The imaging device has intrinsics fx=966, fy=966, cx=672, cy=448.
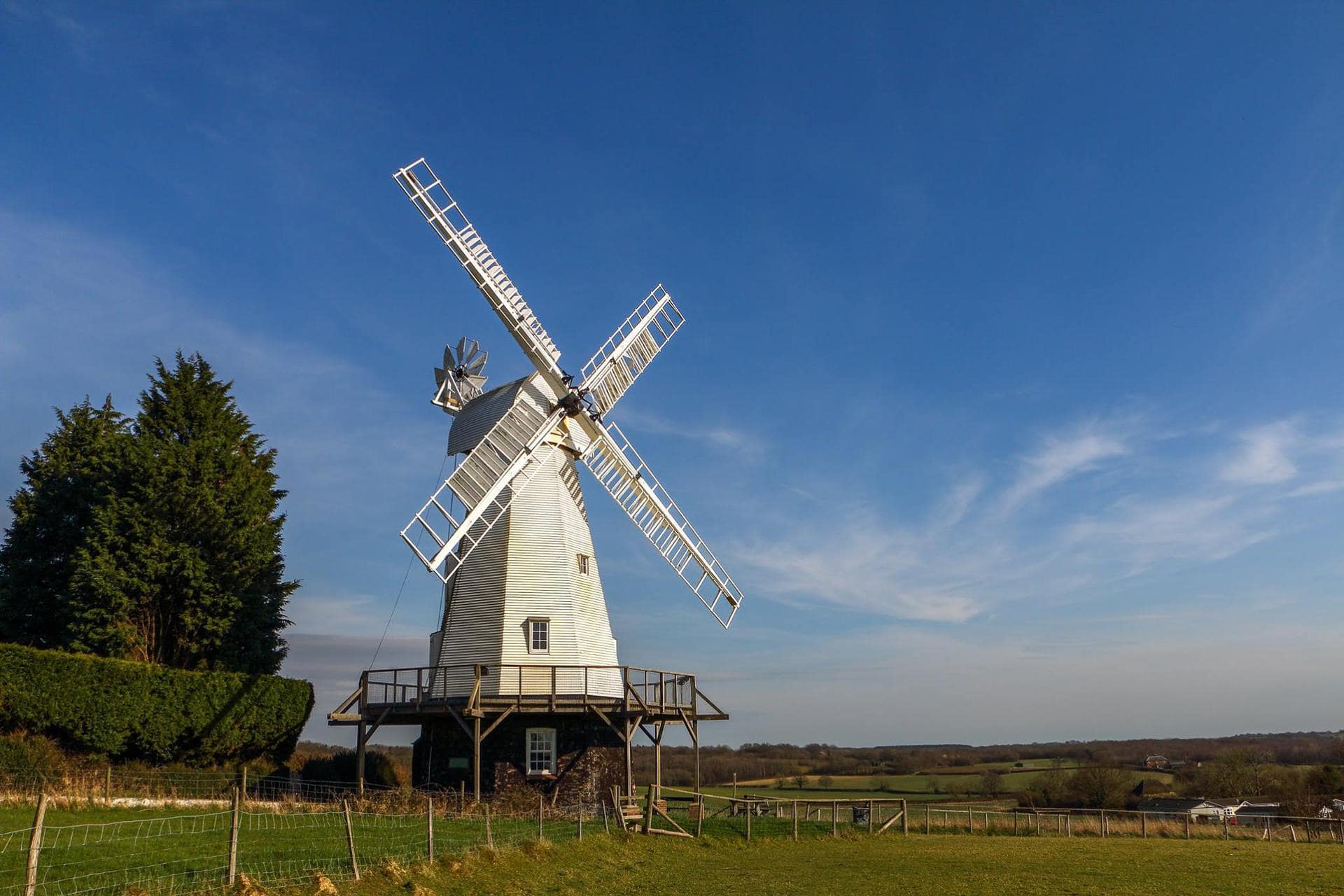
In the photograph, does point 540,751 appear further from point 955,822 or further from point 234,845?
point 234,845

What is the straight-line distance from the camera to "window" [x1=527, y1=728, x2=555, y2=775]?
987 inches

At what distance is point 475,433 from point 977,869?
1652 centimetres

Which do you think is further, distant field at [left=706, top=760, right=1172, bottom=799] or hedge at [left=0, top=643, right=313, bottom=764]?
distant field at [left=706, top=760, right=1172, bottom=799]

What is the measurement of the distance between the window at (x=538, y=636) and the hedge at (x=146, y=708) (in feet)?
23.2

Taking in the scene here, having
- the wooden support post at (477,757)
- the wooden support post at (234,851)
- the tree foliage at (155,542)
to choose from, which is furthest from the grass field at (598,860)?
the tree foliage at (155,542)

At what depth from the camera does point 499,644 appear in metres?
25.0

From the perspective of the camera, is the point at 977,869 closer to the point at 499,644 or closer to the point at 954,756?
the point at 499,644

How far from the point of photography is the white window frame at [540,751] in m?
25.0

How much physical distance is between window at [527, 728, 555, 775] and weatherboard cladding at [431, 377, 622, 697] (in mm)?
1255

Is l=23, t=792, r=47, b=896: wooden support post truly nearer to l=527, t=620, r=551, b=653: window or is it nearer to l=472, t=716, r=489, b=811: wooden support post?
l=472, t=716, r=489, b=811: wooden support post

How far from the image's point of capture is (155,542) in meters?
26.4

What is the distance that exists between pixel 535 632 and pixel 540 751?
3.08 m

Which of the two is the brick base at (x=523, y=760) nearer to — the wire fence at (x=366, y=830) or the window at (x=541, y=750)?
the window at (x=541, y=750)

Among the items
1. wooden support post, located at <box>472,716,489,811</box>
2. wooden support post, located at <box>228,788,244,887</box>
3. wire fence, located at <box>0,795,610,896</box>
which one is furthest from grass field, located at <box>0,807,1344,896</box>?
wooden support post, located at <box>472,716,489,811</box>
